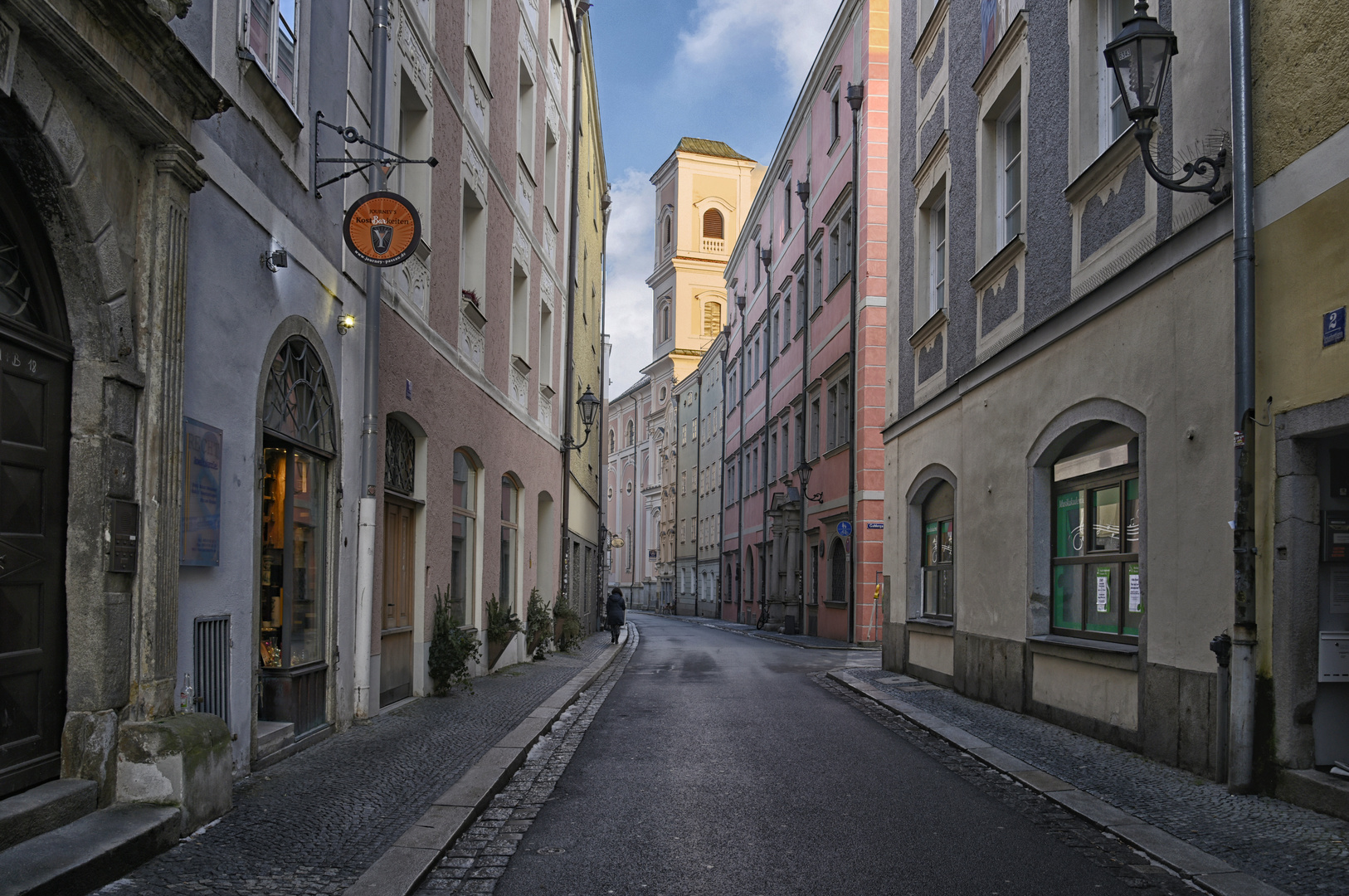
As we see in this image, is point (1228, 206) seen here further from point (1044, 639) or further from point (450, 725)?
point (450, 725)

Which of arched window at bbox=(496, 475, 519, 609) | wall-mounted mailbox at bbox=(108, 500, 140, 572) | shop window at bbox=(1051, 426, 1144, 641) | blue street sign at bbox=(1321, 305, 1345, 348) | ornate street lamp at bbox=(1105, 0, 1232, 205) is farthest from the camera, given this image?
arched window at bbox=(496, 475, 519, 609)

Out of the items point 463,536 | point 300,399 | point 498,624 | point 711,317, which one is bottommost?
point 498,624

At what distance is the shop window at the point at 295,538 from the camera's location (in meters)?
7.85

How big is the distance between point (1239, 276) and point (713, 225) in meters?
60.3

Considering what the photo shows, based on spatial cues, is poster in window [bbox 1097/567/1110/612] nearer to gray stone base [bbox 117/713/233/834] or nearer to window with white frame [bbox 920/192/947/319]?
window with white frame [bbox 920/192/947/319]

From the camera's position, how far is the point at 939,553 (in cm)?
1504

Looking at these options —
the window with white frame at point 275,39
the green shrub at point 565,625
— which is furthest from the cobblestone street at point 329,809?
the green shrub at point 565,625

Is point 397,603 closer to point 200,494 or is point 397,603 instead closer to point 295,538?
point 295,538

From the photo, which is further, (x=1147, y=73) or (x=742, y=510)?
(x=742, y=510)

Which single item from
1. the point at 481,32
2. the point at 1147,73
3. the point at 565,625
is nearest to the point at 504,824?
the point at 1147,73

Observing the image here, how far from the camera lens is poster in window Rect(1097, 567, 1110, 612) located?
971cm

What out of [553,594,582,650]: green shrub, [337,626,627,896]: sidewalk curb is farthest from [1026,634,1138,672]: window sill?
[553,594,582,650]: green shrub

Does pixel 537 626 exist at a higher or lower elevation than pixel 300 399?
lower

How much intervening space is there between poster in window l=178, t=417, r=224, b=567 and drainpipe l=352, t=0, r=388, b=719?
9.83 ft
